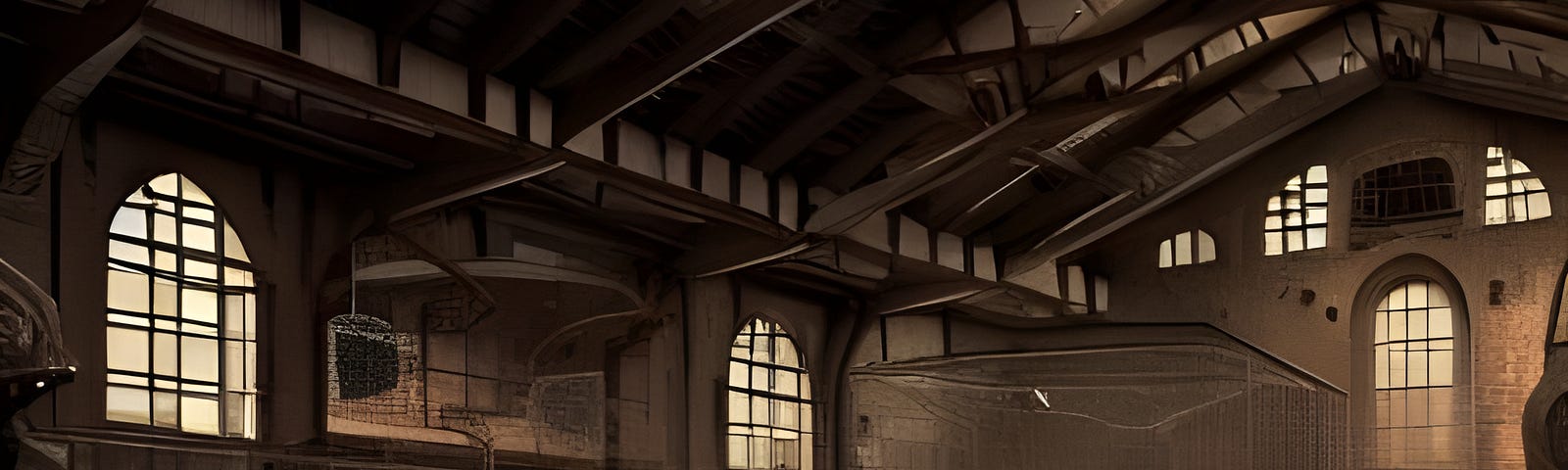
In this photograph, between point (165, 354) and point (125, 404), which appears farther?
point (165, 354)

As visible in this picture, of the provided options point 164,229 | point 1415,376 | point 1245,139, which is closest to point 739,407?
point 1245,139

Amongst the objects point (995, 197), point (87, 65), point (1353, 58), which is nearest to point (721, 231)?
point (995, 197)

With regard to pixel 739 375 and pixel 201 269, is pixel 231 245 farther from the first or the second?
pixel 739 375

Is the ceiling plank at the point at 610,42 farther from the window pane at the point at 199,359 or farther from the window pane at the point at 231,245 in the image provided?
the window pane at the point at 199,359

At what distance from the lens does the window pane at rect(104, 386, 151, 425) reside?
8070 mm

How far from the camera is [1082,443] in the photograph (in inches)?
504

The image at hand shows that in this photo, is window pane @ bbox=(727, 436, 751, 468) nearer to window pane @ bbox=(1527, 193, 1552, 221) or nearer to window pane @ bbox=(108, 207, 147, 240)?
window pane @ bbox=(108, 207, 147, 240)

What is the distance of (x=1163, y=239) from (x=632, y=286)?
13.6 feet

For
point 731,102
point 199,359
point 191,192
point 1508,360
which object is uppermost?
point 731,102

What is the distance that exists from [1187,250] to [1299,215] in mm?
886

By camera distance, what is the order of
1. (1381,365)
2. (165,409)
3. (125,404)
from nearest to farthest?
(125,404)
(165,409)
(1381,365)

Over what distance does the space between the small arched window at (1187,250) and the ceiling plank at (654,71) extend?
4.86 m

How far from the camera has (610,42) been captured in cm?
936

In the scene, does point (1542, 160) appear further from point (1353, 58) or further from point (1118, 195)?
point (1118, 195)
